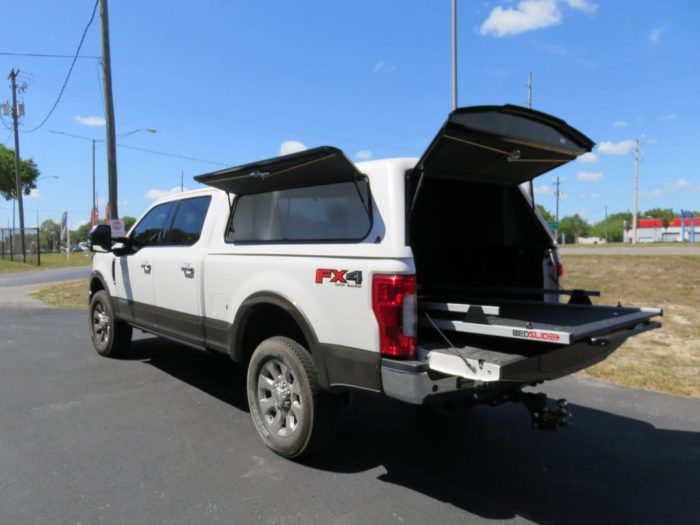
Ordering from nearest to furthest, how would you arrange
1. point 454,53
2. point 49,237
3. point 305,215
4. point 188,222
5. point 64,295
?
point 305,215
point 188,222
point 454,53
point 64,295
point 49,237

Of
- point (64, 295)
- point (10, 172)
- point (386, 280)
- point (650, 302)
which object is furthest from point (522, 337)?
point (10, 172)

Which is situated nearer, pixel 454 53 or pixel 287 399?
pixel 287 399

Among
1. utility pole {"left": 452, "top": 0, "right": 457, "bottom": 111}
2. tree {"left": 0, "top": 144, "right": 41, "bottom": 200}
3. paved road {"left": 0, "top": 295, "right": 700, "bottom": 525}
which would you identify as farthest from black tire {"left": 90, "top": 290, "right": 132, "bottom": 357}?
tree {"left": 0, "top": 144, "right": 41, "bottom": 200}

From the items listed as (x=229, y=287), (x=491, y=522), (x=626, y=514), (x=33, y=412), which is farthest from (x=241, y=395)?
(x=626, y=514)

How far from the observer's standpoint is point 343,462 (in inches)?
150

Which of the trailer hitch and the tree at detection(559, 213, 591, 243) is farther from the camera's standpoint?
the tree at detection(559, 213, 591, 243)

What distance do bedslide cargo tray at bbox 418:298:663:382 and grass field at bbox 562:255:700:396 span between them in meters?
2.47

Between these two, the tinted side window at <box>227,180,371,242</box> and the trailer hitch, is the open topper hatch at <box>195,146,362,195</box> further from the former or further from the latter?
the trailer hitch

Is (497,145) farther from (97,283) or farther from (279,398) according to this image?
(97,283)

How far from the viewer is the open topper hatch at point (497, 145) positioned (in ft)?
10.5

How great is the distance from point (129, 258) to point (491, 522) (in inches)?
188

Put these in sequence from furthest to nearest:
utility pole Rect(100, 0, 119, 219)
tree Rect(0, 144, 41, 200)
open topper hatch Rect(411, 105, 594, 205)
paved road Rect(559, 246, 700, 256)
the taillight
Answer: tree Rect(0, 144, 41, 200), paved road Rect(559, 246, 700, 256), utility pole Rect(100, 0, 119, 219), open topper hatch Rect(411, 105, 594, 205), the taillight

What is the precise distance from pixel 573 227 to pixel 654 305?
389ft

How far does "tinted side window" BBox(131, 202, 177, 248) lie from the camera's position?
571cm
